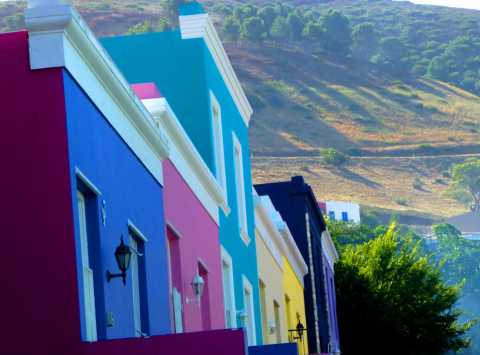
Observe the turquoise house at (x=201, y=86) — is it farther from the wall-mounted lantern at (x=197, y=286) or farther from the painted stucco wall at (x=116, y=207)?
the painted stucco wall at (x=116, y=207)

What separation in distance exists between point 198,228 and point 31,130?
7.01 meters

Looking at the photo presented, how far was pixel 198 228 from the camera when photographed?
16.8m

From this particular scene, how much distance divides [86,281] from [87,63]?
1659 mm

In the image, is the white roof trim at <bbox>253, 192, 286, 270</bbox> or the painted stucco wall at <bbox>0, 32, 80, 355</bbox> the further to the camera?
the white roof trim at <bbox>253, 192, 286, 270</bbox>

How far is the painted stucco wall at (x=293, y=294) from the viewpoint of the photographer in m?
28.7

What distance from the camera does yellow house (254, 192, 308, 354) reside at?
80.3 feet

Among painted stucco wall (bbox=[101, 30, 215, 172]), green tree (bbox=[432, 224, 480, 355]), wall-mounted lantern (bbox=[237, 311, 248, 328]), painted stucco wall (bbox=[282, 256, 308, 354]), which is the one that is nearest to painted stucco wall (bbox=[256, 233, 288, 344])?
painted stucco wall (bbox=[282, 256, 308, 354])

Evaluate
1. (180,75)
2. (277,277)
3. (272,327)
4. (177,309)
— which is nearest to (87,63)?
(177,309)

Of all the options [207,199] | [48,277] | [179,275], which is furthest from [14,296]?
[207,199]

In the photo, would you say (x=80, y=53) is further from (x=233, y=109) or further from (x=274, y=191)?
(x=274, y=191)

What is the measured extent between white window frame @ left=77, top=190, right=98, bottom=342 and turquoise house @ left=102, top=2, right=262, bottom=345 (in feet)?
26.9

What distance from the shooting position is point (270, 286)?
1001 inches

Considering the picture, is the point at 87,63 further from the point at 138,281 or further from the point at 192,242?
the point at 192,242

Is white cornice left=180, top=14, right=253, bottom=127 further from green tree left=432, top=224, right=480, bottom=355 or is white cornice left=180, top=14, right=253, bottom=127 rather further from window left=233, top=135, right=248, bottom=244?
green tree left=432, top=224, right=480, bottom=355
